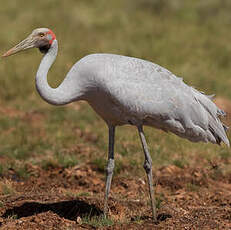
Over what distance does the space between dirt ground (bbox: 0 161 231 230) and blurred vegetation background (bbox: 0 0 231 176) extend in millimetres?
319

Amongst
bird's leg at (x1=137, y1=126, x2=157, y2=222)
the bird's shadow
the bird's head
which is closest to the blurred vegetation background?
the bird's shadow

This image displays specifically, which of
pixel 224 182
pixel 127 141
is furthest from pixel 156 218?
pixel 127 141

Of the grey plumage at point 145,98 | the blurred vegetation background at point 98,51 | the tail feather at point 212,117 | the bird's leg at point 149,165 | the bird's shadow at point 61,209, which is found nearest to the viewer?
the grey plumage at point 145,98

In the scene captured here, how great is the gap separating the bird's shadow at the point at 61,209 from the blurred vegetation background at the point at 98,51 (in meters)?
1.53

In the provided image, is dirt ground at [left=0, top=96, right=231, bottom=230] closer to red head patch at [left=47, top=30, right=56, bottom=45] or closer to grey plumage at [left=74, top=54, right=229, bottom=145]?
grey plumage at [left=74, top=54, right=229, bottom=145]

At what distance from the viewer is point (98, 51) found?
1267cm

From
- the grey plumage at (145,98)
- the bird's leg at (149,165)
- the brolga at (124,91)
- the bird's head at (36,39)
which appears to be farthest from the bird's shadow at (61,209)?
the bird's head at (36,39)

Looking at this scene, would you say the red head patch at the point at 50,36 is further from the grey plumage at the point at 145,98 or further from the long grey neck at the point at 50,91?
the grey plumage at the point at 145,98

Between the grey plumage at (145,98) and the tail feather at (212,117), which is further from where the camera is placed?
the tail feather at (212,117)

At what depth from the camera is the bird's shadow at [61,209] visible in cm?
582

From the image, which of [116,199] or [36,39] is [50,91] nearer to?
[36,39]

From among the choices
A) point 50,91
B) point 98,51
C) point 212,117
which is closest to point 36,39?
point 50,91

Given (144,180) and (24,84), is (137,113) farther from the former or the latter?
(24,84)

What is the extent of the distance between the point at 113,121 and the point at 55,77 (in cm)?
563
